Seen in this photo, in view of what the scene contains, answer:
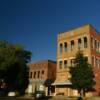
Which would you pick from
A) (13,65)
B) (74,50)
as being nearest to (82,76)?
(74,50)

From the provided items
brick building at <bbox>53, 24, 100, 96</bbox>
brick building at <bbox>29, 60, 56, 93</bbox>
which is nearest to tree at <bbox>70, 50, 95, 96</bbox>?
brick building at <bbox>53, 24, 100, 96</bbox>

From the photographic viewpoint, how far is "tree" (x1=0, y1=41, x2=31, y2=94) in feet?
148

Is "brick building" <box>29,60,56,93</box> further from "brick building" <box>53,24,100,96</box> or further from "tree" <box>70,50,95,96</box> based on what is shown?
"tree" <box>70,50,95,96</box>

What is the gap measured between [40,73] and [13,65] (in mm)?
18143

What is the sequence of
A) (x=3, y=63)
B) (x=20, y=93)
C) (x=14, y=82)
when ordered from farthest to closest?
(x=20, y=93)
(x=14, y=82)
(x=3, y=63)

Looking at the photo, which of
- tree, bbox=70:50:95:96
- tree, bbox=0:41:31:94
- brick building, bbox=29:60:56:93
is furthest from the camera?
brick building, bbox=29:60:56:93

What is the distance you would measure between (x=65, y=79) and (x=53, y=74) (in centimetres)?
1549

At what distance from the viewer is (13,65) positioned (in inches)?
1811

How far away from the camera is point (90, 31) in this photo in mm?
46469

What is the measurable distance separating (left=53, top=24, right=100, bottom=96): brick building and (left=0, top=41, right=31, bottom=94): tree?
24.5ft

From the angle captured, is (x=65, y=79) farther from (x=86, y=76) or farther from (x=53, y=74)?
(x=53, y=74)

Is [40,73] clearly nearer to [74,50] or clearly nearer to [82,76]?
[74,50]

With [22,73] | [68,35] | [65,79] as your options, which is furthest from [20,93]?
[68,35]

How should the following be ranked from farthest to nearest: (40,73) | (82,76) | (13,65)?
(40,73), (13,65), (82,76)
